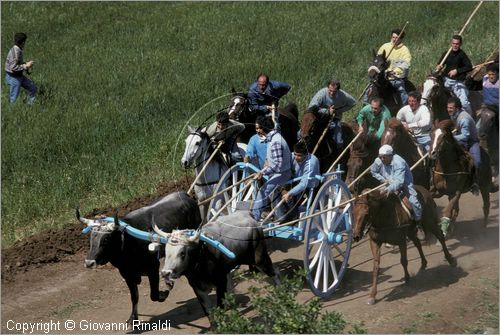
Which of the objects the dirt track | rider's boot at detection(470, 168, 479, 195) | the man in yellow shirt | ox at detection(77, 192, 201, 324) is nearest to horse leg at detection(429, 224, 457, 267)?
the dirt track

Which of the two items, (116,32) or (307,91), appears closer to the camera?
(307,91)

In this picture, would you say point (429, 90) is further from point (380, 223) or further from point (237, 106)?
point (380, 223)

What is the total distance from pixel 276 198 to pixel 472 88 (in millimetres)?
8888

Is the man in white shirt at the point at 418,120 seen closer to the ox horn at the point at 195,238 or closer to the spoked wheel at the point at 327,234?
the spoked wheel at the point at 327,234

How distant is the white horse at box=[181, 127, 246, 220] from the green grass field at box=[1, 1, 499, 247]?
394 millimetres

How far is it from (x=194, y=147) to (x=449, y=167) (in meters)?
4.84

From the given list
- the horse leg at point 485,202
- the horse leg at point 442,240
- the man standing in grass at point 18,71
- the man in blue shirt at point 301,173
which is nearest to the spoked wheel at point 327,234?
the man in blue shirt at point 301,173

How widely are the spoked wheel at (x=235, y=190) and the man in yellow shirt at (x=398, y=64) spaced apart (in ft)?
19.1

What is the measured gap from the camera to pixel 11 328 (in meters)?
16.2

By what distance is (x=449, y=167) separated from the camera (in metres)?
18.5

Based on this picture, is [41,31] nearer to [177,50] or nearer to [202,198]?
[177,50]

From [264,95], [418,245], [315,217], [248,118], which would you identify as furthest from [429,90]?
[315,217]

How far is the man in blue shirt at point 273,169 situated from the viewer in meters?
15.7

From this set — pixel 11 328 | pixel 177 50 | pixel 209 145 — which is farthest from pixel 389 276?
pixel 177 50
